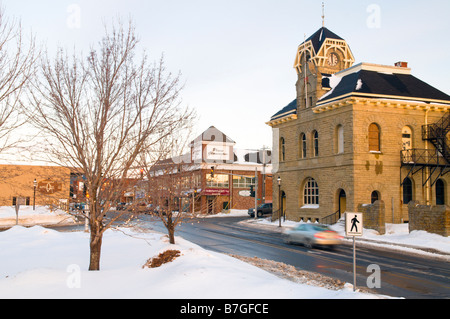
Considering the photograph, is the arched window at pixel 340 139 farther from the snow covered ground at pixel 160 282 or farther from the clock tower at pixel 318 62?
the snow covered ground at pixel 160 282

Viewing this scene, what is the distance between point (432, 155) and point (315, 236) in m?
15.3

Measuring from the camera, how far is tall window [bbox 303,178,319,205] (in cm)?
3588

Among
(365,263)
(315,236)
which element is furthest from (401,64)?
(365,263)

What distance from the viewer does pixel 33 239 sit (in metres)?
21.4

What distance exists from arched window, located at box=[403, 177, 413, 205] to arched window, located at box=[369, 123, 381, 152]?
11.6ft

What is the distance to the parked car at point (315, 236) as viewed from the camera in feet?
71.7

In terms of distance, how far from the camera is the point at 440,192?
A: 32656 millimetres

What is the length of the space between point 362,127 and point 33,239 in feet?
76.5

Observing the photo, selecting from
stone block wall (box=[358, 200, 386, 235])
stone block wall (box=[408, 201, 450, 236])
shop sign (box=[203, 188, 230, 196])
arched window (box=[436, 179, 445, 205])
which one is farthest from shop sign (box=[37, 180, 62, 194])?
arched window (box=[436, 179, 445, 205])

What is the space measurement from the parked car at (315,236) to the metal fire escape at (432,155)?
1202cm

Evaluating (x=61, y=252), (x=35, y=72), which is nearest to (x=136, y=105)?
(x=35, y=72)

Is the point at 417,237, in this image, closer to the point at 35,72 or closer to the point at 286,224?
the point at 286,224

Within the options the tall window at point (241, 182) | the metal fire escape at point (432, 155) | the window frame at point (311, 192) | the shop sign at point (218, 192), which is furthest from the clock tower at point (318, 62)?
the tall window at point (241, 182)

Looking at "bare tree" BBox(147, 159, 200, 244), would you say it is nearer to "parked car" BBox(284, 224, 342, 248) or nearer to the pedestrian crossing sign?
"parked car" BBox(284, 224, 342, 248)
